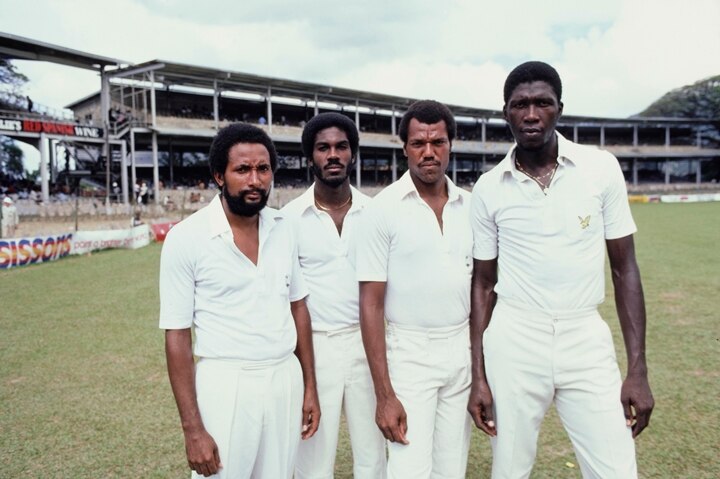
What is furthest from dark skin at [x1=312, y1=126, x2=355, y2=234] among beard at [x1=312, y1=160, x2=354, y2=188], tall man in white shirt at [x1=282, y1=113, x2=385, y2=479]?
tall man in white shirt at [x1=282, y1=113, x2=385, y2=479]

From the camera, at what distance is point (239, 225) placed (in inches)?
103

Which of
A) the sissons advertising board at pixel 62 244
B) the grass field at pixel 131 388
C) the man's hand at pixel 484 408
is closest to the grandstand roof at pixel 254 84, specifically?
the sissons advertising board at pixel 62 244

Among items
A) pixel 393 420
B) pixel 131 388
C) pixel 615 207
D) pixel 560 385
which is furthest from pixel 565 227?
pixel 131 388

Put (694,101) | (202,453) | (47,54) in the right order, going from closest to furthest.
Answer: (202,453)
(47,54)
(694,101)

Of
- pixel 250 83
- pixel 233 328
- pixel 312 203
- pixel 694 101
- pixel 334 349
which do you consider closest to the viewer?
pixel 233 328

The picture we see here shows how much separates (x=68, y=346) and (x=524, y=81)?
6901 millimetres

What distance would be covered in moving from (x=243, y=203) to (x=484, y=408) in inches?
62.3

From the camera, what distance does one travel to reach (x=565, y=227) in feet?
8.18

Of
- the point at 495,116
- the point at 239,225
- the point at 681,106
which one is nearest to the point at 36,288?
the point at 239,225

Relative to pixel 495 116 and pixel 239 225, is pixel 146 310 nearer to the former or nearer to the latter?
pixel 239 225

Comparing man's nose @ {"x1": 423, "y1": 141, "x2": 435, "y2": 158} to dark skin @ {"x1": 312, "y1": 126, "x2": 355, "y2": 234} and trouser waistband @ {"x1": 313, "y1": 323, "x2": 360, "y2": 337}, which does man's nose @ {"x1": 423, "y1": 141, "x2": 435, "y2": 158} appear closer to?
dark skin @ {"x1": 312, "y1": 126, "x2": 355, "y2": 234}

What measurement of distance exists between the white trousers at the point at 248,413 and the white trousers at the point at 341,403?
41 centimetres

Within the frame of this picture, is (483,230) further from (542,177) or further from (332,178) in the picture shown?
(332,178)

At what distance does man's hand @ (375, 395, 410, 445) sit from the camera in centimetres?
266
